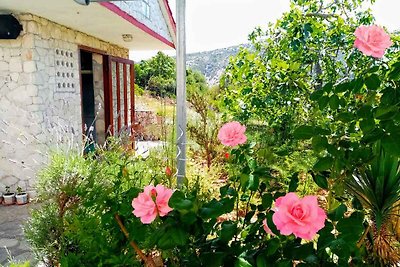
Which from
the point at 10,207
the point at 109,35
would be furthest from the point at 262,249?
the point at 109,35

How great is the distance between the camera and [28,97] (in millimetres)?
5035

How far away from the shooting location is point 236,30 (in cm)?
508

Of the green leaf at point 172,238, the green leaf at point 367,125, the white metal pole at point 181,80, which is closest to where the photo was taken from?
the green leaf at point 172,238

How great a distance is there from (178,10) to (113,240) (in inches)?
67.3

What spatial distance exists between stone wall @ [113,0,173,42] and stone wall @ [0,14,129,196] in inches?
46.5

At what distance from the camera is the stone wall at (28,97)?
16.3 ft

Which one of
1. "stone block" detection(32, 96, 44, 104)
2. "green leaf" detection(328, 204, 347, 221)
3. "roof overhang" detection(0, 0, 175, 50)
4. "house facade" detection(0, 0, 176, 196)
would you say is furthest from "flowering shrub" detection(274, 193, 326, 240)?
"stone block" detection(32, 96, 44, 104)

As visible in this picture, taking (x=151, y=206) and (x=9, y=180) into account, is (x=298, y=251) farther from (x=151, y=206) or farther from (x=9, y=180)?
(x=9, y=180)

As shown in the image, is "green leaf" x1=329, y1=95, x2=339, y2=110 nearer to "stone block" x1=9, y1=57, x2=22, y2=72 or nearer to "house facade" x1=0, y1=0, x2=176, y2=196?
"house facade" x1=0, y1=0, x2=176, y2=196

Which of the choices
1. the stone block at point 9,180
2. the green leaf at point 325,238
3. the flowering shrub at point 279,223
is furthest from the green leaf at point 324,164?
the stone block at point 9,180

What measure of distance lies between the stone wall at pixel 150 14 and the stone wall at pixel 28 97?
1.18 meters

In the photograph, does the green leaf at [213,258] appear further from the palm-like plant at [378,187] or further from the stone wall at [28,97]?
the stone wall at [28,97]

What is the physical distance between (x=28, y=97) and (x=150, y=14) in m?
3.06

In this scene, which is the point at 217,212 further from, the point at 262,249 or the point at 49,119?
the point at 49,119
